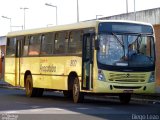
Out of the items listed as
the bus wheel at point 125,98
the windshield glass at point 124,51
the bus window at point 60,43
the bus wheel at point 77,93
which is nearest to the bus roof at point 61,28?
the bus window at point 60,43

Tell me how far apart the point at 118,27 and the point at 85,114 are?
17.3ft

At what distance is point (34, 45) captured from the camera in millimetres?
26828

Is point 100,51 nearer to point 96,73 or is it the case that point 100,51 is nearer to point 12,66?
point 96,73

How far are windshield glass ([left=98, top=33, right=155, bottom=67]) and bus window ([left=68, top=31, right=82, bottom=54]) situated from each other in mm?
1321

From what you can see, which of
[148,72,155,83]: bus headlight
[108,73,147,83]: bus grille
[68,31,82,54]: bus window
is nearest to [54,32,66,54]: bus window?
[68,31,82,54]: bus window

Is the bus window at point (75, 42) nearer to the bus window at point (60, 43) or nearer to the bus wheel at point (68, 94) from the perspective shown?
the bus window at point (60, 43)

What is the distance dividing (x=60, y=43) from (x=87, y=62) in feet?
Result: 8.51

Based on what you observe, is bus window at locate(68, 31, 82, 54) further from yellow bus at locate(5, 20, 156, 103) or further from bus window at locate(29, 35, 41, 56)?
bus window at locate(29, 35, 41, 56)

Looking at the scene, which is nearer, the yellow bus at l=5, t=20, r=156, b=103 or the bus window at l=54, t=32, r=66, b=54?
the yellow bus at l=5, t=20, r=156, b=103

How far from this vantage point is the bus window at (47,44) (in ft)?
82.1

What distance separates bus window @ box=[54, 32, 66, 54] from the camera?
23.8 metres

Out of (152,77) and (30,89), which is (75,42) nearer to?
(152,77)

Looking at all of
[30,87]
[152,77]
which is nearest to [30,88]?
[30,87]

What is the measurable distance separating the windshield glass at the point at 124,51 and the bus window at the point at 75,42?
1.32m
